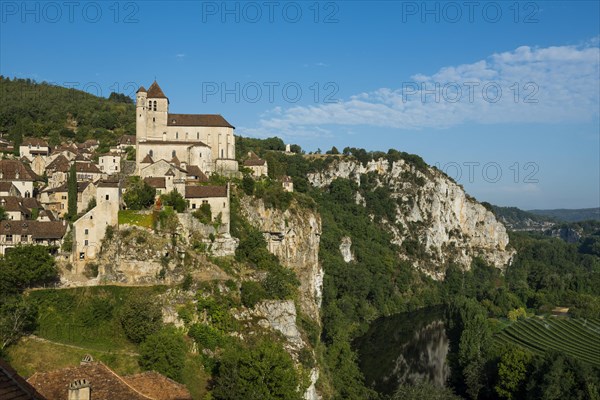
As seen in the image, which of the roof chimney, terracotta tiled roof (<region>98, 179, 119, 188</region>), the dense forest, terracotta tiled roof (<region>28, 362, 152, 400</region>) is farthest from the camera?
terracotta tiled roof (<region>98, 179, 119, 188</region>)

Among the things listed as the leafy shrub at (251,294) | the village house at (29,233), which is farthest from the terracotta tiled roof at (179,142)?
the leafy shrub at (251,294)

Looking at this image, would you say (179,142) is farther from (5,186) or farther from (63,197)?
(5,186)

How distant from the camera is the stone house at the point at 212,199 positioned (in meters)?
55.5

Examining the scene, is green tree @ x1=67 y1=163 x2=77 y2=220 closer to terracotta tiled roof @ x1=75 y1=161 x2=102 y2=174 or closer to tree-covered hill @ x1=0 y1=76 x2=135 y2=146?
terracotta tiled roof @ x1=75 y1=161 x2=102 y2=174

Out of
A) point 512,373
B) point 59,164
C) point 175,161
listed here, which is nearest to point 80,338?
point 175,161

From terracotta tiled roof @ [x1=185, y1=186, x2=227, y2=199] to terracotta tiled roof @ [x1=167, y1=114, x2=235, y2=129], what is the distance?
14545mm

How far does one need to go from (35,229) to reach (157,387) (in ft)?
93.5

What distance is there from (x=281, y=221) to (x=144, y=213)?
69.6 feet

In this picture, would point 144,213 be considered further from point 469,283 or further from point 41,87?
point 41,87

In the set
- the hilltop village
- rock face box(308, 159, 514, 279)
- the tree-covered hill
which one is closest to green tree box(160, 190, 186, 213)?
the hilltop village

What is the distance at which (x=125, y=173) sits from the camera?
62688mm

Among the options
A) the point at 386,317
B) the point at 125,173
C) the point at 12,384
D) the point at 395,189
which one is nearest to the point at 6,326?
the point at 125,173

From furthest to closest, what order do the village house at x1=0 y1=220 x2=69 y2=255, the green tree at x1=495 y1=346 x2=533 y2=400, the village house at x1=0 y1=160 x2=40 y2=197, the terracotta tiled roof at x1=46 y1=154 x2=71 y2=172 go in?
the terracotta tiled roof at x1=46 y1=154 x2=71 y2=172, the village house at x1=0 y1=160 x2=40 y2=197, the green tree at x1=495 y1=346 x2=533 y2=400, the village house at x1=0 y1=220 x2=69 y2=255

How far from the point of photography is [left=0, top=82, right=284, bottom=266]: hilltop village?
164 ft
